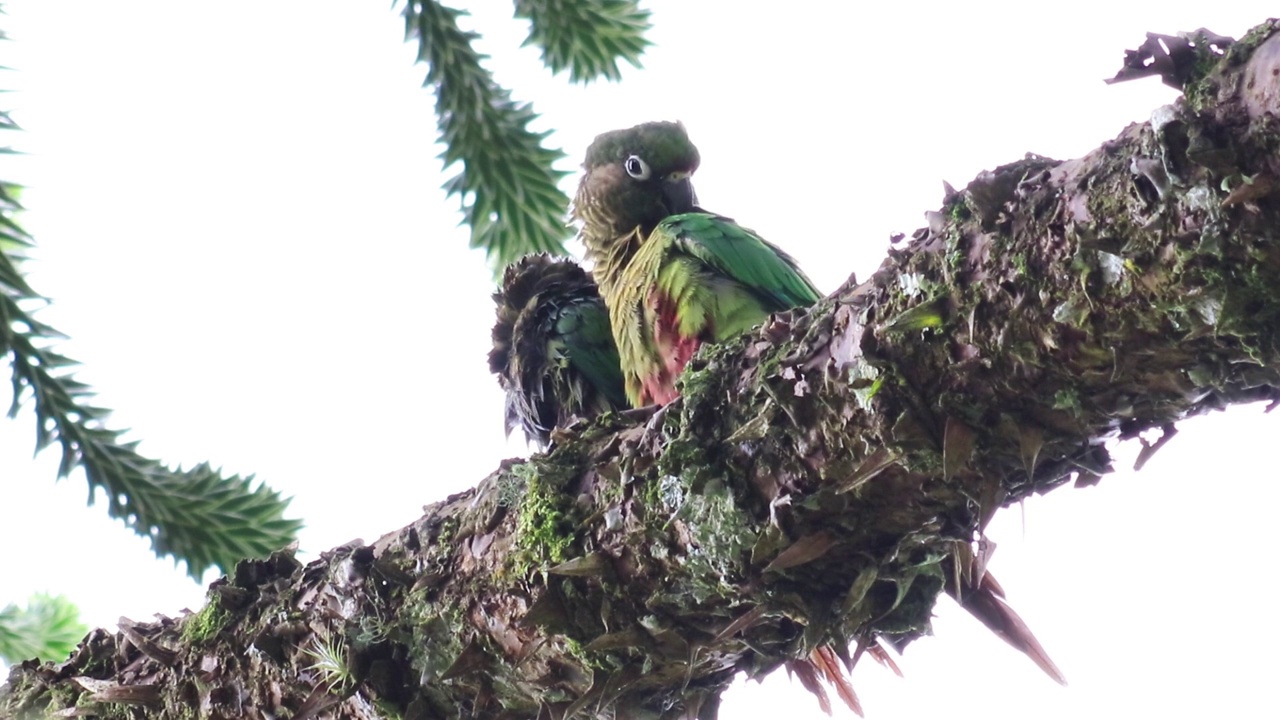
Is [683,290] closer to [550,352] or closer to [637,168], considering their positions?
[550,352]

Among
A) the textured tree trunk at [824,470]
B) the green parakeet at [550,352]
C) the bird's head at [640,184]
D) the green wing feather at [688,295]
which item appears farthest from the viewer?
the bird's head at [640,184]

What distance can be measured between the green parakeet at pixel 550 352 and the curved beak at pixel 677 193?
484mm

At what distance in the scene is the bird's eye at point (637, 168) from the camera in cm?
456

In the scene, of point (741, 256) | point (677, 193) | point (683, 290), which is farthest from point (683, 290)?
point (677, 193)

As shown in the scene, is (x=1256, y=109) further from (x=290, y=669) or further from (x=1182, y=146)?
(x=290, y=669)

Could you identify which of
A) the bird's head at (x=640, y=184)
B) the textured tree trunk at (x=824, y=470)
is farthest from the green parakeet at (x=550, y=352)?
the textured tree trunk at (x=824, y=470)

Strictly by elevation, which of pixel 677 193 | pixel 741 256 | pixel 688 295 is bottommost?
pixel 688 295

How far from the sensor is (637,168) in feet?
15.0

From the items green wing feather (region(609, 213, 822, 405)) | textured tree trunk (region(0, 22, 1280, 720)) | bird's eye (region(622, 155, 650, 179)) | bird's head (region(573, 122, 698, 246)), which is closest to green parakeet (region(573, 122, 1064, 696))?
green wing feather (region(609, 213, 822, 405))

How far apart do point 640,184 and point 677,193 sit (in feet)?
0.48

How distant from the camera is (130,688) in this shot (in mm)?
2523

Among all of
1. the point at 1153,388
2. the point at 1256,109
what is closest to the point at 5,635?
the point at 1153,388

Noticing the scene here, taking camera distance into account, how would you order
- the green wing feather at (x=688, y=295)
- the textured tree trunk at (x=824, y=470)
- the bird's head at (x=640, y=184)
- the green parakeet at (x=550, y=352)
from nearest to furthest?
the textured tree trunk at (x=824, y=470)
the green wing feather at (x=688, y=295)
the green parakeet at (x=550, y=352)
the bird's head at (x=640, y=184)

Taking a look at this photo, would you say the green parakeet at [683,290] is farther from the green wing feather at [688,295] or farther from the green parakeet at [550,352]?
the green parakeet at [550,352]
